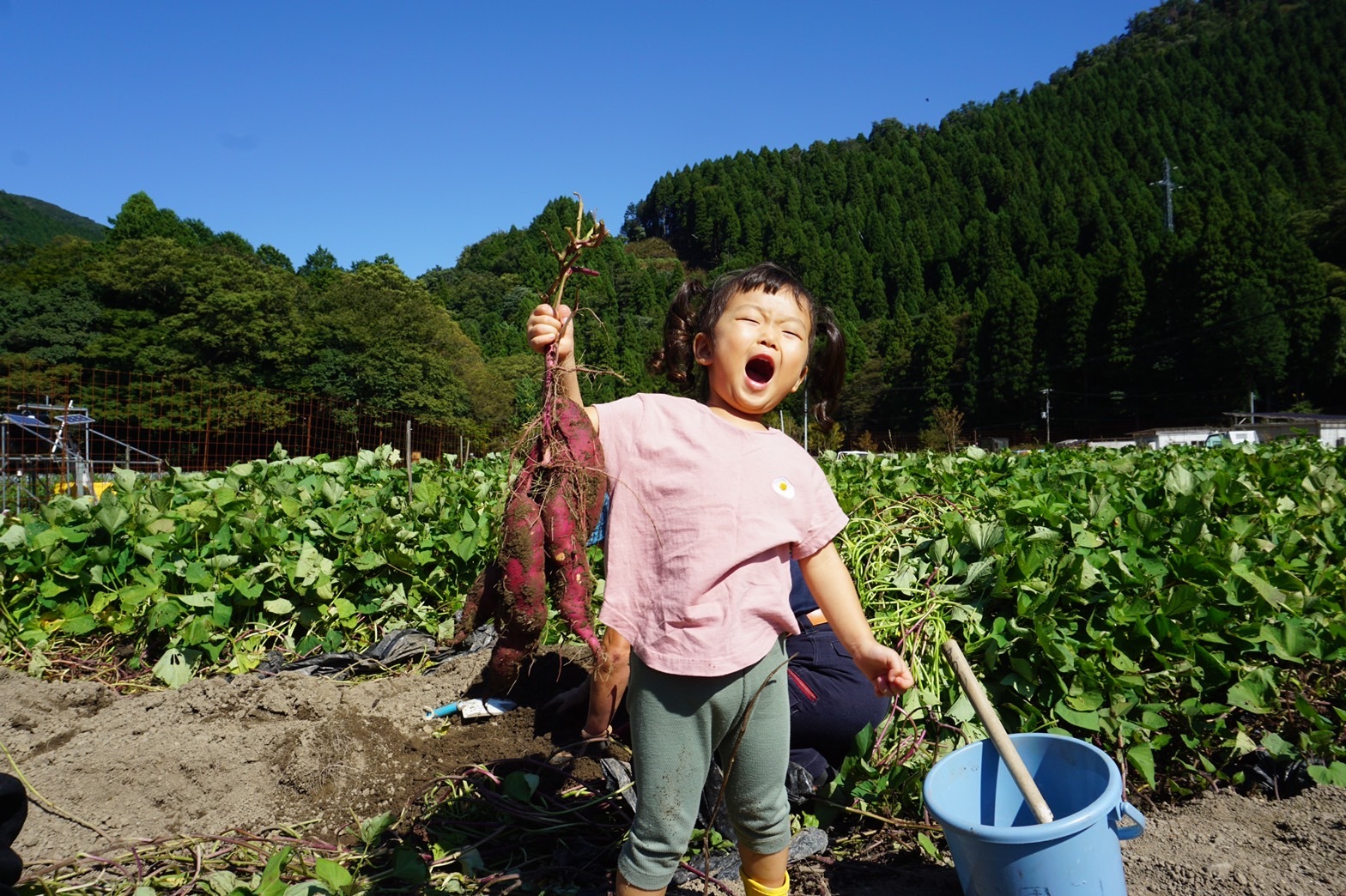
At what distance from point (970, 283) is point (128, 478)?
9213 centimetres

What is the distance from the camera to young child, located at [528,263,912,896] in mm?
1682

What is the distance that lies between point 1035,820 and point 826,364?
1.20 metres

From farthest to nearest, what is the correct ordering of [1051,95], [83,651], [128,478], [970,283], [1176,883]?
[1051,95], [970,283], [128,478], [83,651], [1176,883]

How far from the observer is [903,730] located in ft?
8.03

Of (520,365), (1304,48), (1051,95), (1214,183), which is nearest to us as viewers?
(520,365)

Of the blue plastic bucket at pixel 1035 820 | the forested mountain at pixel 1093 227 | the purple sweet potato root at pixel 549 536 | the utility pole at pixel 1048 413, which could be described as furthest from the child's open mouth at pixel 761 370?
the utility pole at pixel 1048 413

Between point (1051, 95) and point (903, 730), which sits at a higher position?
point (1051, 95)

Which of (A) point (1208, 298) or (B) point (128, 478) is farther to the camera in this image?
(A) point (1208, 298)

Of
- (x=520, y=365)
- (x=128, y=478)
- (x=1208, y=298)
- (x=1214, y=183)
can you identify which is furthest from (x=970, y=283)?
(x=128, y=478)

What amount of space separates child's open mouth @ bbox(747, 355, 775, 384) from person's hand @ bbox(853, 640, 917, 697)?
61 centimetres

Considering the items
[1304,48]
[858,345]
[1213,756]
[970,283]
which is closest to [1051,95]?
[1304,48]

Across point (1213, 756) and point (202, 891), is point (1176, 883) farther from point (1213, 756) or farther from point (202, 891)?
point (202, 891)

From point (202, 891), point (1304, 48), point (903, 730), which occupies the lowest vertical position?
point (202, 891)

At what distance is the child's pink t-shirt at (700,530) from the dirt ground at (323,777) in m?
0.90
